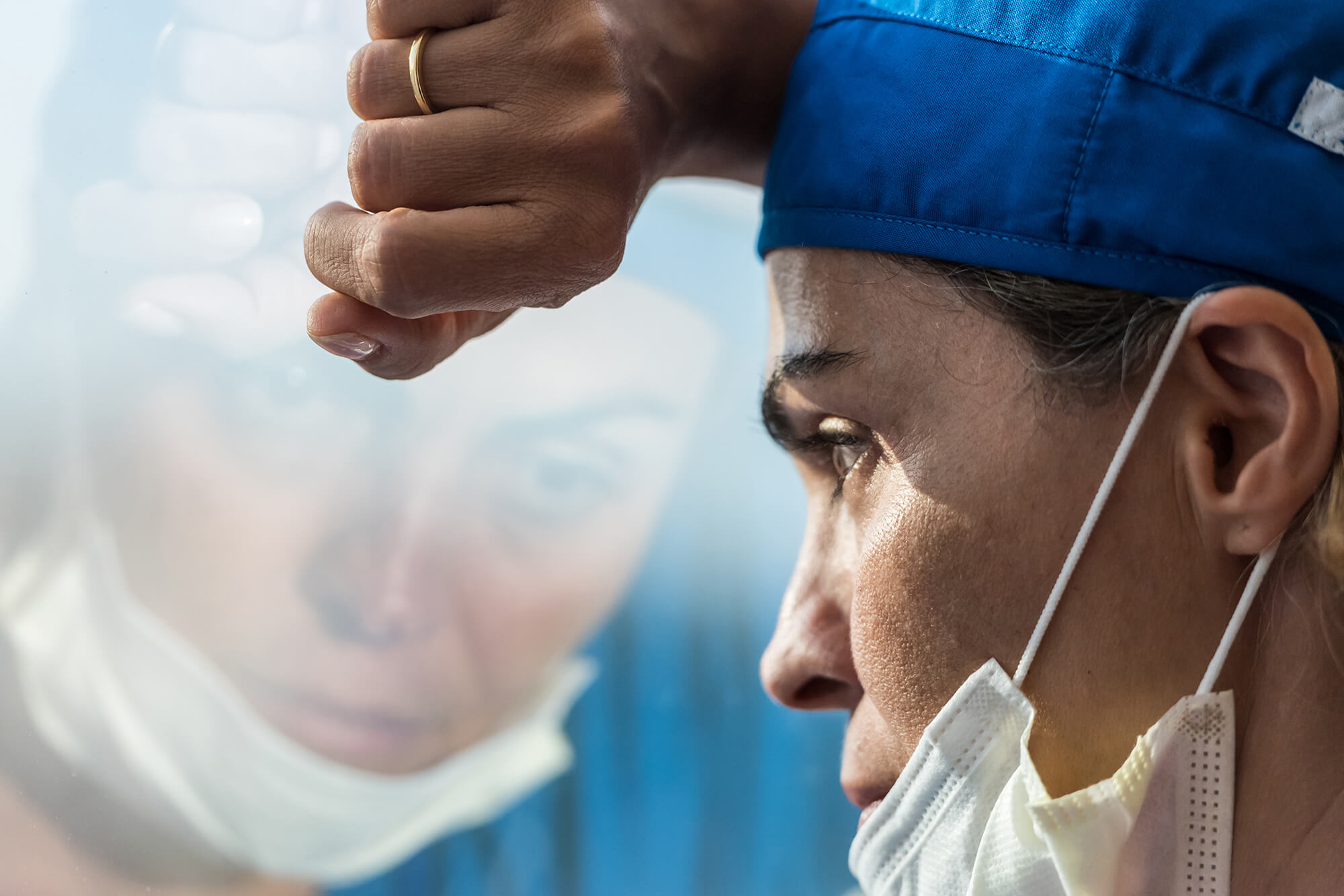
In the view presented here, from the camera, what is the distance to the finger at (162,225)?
0.95 meters

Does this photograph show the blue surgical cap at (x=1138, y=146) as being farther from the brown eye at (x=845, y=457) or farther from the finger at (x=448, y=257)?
the finger at (x=448, y=257)

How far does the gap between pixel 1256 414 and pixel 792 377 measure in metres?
0.36

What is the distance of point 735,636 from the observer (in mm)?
1463

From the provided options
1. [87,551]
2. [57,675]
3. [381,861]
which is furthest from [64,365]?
[381,861]

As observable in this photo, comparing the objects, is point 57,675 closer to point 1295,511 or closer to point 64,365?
point 64,365

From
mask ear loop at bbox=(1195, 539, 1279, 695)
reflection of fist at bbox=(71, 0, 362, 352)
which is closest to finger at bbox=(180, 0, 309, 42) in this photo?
reflection of fist at bbox=(71, 0, 362, 352)

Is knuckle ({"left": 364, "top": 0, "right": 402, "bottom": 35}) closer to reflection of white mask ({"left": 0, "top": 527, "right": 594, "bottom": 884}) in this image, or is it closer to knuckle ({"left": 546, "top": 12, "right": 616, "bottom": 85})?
knuckle ({"left": 546, "top": 12, "right": 616, "bottom": 85})

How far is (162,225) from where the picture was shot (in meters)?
0.97

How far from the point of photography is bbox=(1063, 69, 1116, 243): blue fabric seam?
2.70 feet

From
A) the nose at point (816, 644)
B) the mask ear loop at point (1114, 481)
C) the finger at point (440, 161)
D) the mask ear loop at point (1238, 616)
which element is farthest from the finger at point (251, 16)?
the mask ear loop at point (1238, 616)

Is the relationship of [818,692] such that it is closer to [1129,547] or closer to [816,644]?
[816,644]

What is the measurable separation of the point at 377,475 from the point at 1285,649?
34.3 inches

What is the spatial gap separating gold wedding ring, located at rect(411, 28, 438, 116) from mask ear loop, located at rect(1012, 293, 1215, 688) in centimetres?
58

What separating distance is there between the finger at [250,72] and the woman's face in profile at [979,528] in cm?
51
